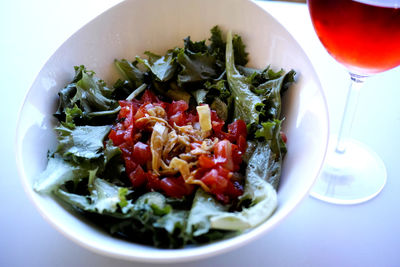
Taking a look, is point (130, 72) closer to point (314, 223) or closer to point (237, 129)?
point (237, 129)

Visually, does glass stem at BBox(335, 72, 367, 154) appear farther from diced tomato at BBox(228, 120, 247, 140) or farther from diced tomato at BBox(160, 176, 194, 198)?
diced tomato at BBox(160, 176, 194, 198)

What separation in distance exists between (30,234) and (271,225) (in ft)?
2.45

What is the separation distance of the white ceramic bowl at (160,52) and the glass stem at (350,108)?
5.2 inches

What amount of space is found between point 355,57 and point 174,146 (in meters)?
0.60

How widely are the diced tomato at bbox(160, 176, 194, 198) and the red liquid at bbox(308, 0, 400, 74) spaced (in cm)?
59

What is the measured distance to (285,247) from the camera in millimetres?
1126

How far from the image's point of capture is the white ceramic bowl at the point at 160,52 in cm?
90

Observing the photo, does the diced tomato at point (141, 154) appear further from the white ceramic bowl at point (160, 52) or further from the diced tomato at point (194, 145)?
the white ceramic bowl at point (160, 52)

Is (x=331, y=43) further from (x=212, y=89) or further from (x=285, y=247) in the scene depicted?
(x=285, y=247)

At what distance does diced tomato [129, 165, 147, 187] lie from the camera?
44.8 inches

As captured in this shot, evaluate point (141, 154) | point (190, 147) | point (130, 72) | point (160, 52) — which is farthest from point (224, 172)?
point (160, 52)

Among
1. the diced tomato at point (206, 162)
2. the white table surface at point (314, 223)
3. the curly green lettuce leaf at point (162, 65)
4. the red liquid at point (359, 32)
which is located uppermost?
the red liquid at point (359, 32)

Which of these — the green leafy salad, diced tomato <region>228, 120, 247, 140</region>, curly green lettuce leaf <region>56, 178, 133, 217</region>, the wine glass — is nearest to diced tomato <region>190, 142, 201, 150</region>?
the green leafy salad

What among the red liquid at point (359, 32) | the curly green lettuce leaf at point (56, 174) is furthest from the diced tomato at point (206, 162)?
the red liquid at point (359, 32)
